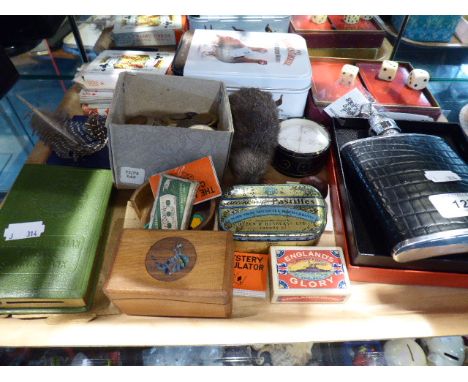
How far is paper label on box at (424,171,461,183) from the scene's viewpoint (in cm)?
62

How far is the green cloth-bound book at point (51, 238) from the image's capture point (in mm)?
582

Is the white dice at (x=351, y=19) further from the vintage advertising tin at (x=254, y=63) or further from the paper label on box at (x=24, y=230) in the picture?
the paper label on box at (x=24, y=230)

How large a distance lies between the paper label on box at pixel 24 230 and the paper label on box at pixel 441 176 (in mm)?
750

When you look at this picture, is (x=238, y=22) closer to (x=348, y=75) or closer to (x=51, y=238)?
(x=348, y=75)

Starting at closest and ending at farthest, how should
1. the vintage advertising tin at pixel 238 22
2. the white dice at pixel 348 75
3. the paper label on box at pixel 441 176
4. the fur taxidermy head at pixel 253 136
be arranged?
the paper label on box at pixel 441 176 → the fur taxidermy head at pixel 253 136 → the white dice at pixel 348 75 → the vintage advertising tin at pixel 238 22

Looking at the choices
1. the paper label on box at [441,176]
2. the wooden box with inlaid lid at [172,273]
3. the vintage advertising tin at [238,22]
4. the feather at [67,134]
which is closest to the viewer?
the wooden box with inlaid lid at [172,273]

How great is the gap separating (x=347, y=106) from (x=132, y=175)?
0.58 meters

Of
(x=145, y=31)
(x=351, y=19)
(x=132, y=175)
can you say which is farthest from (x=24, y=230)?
(x=351, y=19)

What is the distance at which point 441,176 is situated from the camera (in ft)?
2.07

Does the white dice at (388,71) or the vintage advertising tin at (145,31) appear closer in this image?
the white dice at (388,71)

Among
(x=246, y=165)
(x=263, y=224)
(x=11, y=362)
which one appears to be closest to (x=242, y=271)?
(x=263, y=224)

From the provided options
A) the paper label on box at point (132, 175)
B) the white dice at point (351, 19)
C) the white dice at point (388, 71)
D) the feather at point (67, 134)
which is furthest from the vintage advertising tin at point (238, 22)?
the paper label on box at point (132, 175)

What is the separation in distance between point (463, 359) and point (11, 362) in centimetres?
109

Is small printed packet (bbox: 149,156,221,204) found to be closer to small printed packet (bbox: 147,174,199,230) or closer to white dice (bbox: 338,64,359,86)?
small printed packet (bbox: 147,174,199,230)
